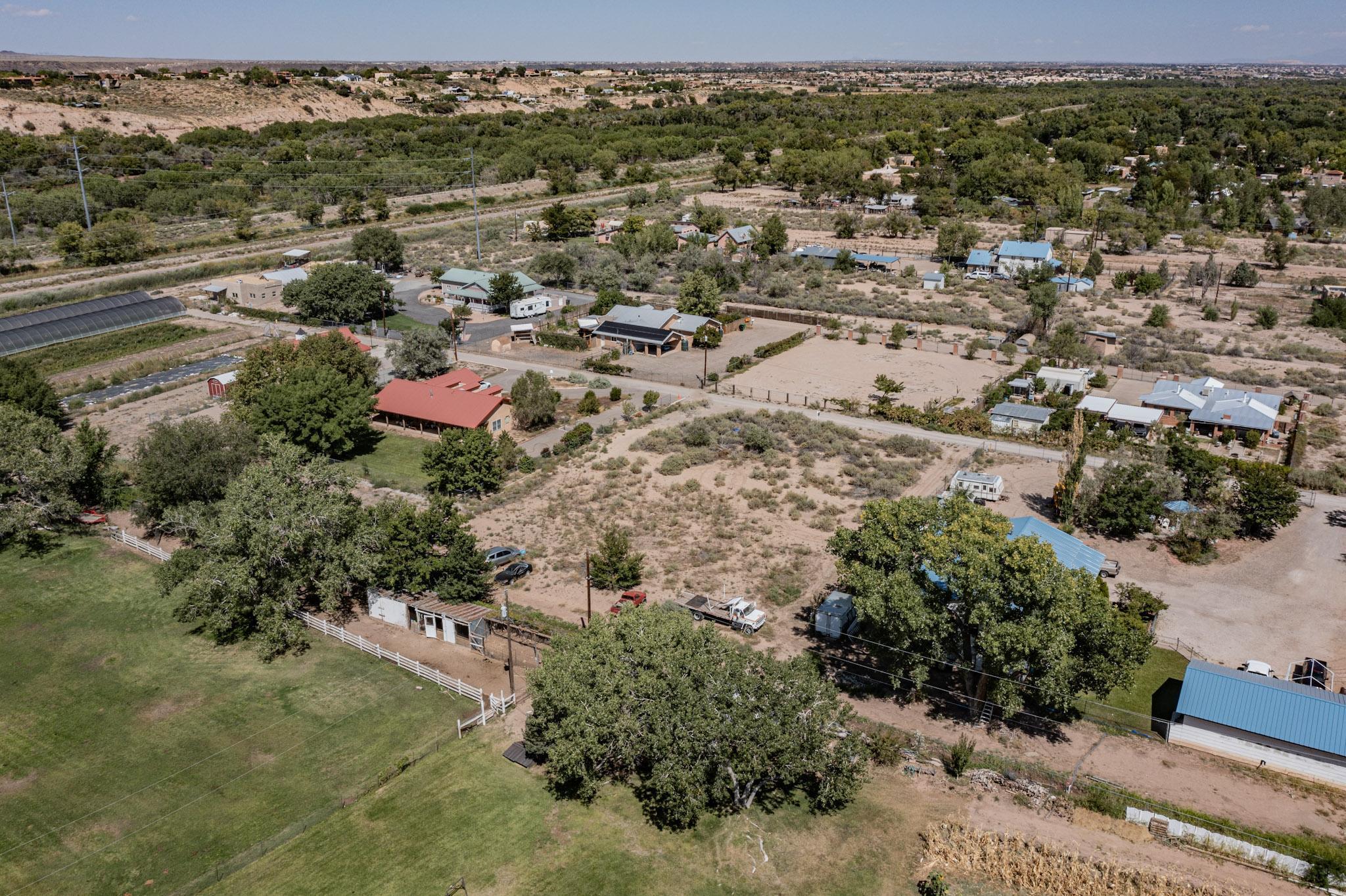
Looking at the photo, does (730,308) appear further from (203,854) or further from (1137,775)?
(203,854)

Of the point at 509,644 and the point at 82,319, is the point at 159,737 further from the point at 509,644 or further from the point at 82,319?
the point at 82,319

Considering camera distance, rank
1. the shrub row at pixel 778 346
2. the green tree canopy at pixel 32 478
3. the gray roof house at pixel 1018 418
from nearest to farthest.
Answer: the green tree canopy at pixel 32 478 → the gray roof house at pixel 1018 418 → the shrub row at pixel 778 346

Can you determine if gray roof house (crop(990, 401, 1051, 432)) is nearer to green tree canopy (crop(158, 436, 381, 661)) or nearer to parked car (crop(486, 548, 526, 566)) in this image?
parked car (crop(486, 548, 526, 566))

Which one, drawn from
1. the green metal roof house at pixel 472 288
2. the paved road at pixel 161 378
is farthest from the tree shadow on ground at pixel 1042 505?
the paved road at pixel 161 378

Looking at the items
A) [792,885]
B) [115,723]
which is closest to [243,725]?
[115,723]

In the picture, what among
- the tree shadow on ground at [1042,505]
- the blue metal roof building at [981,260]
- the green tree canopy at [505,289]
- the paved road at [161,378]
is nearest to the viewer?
the tree shadow on ground at [1042,505]

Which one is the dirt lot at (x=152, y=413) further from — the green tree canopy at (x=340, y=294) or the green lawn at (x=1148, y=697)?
the green lawn at (x=1148, y=697)

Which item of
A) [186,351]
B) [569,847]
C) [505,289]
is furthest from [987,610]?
[186,351]
